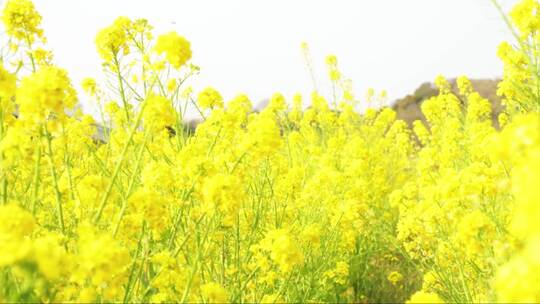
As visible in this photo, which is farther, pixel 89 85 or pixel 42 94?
pixel 89 85

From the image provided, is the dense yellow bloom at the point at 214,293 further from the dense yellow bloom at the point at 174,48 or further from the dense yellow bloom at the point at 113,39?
the dense yellow bloom at the point at 113,39

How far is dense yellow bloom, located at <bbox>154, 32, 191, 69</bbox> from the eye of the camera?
2.17m

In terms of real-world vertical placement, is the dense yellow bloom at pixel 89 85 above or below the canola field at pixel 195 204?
above

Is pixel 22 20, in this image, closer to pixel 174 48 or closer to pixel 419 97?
pixel 174 48

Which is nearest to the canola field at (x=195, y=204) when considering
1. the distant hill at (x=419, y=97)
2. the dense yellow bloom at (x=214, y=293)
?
the dense yellow bloom at (x=214, y=293)

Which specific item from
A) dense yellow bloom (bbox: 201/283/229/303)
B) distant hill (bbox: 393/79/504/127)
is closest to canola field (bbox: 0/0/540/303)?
dense yellow bloom (bbox: 201/283/229/303)

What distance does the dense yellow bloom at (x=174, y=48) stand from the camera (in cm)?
217

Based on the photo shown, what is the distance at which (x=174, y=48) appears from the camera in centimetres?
217

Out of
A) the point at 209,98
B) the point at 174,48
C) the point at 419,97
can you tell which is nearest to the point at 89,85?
the point at 209,98

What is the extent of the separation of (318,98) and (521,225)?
7.01 meters

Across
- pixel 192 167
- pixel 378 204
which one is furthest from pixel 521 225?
pixel 378 204

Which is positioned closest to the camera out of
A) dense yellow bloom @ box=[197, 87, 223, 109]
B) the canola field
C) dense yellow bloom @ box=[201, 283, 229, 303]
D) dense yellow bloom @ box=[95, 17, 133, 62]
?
the canola field

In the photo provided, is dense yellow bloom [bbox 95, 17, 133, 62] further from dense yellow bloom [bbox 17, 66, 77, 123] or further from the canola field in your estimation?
dense yellow bloom [bbox 17, 66, 77, 123]

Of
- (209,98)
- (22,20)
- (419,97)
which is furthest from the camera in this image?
(419,97)
